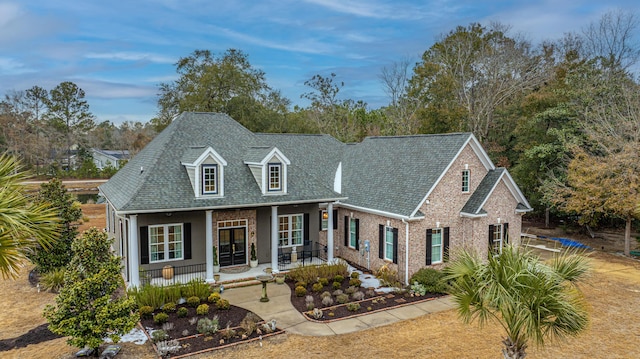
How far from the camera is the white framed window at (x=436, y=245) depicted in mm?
18859

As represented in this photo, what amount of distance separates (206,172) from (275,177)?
332 cm

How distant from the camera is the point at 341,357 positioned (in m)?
11.7

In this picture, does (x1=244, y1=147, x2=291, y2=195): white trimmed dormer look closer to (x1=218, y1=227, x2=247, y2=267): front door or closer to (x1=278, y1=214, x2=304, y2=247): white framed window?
(x1=278, y1=214, x2=304, y2=247): white framed window

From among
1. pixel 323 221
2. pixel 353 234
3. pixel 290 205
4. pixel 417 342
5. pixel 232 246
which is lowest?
pixel 417 342

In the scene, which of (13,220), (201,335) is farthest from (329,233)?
(13,220)

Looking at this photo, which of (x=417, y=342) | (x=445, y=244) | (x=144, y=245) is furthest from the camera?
(x=445, y=244)

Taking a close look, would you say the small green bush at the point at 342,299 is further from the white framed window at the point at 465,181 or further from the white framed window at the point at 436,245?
the white framed window at the point at 465,181

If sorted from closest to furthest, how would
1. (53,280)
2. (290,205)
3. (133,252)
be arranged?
(133,252) → (53,280) → (290,205)

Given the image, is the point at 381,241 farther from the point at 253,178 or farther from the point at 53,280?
the point at 53,280

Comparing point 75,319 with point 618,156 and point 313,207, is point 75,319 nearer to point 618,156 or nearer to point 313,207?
point 313,207

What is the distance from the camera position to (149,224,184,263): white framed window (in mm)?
18094

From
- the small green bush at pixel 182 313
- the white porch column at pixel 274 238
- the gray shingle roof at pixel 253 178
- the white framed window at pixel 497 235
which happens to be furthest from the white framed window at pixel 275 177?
the white framed window at pixel 497 235

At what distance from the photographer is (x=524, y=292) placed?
7984 millimetres

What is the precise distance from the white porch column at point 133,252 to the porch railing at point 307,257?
6.50m
